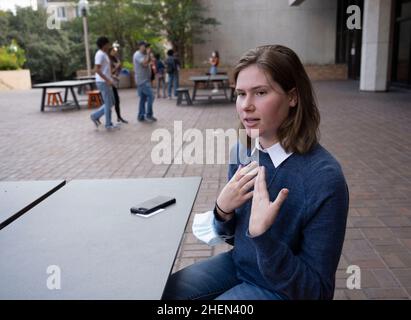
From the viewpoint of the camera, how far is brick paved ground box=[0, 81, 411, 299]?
10.00 feet

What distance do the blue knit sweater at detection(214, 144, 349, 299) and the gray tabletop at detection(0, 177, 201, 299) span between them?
0.33 m

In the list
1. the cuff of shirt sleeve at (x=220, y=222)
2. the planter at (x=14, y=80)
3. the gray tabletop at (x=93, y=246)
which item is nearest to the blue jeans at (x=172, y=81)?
the planter at (x=14, y=80)

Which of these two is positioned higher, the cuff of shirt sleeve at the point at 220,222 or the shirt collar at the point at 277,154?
the shirt collar at the point at 277,154

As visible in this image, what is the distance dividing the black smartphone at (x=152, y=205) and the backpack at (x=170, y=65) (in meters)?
13.3

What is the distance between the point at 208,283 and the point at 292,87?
799 millimetres

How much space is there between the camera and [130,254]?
1.40 metres

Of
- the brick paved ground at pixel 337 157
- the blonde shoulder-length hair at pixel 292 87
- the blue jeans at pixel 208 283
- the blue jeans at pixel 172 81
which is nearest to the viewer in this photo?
the blonde shoulder-length hair at pixel 292 87

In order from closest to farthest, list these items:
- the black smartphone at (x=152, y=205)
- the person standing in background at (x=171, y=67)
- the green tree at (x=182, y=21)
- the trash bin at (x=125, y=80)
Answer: the black smartphone at (x=152, y=205) < the person standing in background at (x=171, y=67) < the trash bin at (x=125, y=80) < the green tree at (x=182, y=21)

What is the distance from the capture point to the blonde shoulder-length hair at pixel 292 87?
1.37 metres

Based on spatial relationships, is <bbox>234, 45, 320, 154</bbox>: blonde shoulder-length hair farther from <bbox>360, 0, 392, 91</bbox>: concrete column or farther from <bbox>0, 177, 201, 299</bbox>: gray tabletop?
<bbox>360, 0, 392, 91</bbox>: concrete column

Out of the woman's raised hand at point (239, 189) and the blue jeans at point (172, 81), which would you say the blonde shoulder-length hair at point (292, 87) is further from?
the blue jeans at point (172, 81)

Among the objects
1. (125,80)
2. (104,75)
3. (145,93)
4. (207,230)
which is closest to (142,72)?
(145,93)

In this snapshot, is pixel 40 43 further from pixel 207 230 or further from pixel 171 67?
pixel 207 230
